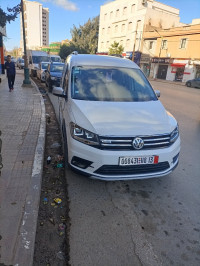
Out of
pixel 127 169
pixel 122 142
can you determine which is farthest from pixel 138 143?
pixel 127 169

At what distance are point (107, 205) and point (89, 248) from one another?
2.58ft

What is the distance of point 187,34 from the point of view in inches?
1350

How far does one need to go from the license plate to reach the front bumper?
44 mm

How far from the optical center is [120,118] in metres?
3.11

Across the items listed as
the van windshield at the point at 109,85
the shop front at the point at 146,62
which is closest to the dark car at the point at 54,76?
the van windshield at the point at 109,85

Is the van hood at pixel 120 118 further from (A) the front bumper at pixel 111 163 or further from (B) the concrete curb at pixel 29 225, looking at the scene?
(B) the concrete curb at pixel 29 225

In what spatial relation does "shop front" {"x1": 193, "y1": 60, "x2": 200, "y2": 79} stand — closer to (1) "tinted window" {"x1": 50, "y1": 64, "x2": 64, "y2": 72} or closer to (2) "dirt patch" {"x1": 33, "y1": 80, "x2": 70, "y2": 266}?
(1) "tinted window" {"x1": 50, "y1": 64, "x2": 64, "y2": 72}

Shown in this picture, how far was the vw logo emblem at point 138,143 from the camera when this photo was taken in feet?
9.43

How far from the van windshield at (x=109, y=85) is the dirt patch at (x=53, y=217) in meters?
1.42

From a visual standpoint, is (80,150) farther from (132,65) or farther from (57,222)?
(132,65)

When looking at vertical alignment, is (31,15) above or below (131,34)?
above

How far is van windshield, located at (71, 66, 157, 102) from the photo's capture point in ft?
12.4

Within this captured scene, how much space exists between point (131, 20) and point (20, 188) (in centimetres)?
4975

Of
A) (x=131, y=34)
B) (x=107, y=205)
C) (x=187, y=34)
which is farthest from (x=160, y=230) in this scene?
(x=131, y=34)
